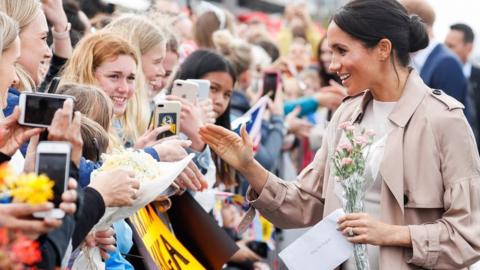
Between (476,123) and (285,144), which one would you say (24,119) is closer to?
(285,144)

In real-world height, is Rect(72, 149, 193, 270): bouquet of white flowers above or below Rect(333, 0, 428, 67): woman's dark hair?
below

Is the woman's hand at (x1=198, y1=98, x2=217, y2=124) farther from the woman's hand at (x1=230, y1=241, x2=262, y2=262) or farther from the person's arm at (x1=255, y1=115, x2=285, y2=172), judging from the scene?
the person's arm at (x1=255, y1=115, x2=285, y2=172)

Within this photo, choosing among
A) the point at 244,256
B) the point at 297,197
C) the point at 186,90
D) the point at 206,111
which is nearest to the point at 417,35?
the point at 297,197

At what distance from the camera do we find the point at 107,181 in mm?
4203

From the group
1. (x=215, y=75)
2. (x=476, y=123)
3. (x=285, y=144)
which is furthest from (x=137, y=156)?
(x=476, y=123)

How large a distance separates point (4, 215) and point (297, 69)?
396 inches

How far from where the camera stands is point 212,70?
7.67 m

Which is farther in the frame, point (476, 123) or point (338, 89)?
point (476, 123)

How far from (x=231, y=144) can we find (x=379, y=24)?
932 millimetres

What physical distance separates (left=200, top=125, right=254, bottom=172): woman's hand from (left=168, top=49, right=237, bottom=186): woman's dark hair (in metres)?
1.99

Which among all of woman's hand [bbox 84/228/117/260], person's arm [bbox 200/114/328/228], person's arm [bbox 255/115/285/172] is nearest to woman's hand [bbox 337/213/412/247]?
person's arm [bbox 200/114/328/228]

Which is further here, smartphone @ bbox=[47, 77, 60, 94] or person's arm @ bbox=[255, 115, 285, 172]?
person's arm @ bbox=[255, 115, 285, 172]

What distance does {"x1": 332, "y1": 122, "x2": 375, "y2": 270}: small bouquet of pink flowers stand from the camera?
5000 mm

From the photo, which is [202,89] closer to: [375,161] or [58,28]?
[58,28]
